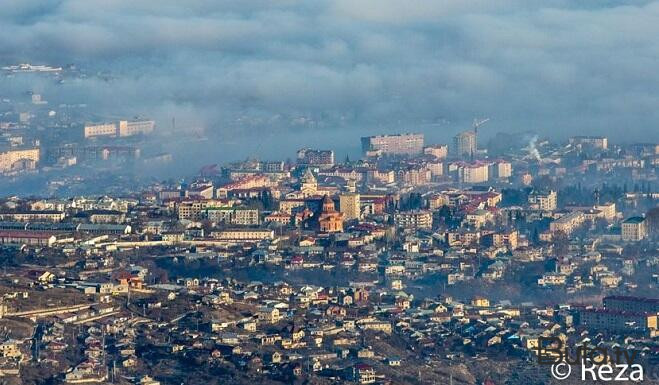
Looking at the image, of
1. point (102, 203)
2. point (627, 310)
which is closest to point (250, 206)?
point (102, 203)

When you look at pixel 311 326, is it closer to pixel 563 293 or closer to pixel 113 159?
pixel 563 293

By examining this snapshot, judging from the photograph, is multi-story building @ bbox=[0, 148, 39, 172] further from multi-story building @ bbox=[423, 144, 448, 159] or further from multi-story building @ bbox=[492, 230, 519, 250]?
multi-story building @ bbox=[492, 230, 519, 250]

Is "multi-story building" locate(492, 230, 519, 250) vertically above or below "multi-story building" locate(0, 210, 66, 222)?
below

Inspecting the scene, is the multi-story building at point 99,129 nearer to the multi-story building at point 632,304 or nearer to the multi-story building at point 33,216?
the multi-story building at point 33,216

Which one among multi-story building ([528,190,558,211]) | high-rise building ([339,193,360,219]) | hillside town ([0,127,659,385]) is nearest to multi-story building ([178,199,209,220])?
hillside town ([0,127,659,385])

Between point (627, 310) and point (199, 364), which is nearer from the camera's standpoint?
point (199, 364)

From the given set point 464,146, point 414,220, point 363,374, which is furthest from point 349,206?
point 363,374
